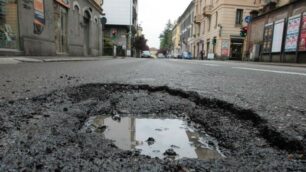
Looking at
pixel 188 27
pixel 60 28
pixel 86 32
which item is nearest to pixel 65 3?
pixel 60 28

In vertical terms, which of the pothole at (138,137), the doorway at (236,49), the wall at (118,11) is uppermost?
the wall at (118,11)

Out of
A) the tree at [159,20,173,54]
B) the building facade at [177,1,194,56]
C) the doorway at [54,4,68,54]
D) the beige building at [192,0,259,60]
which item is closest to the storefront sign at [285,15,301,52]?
the beige building at [192,0,259,60]

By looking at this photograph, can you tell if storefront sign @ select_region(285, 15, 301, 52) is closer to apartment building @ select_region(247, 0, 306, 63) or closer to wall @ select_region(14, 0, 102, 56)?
apartment building @ select_region(247, 0, 306, 63)

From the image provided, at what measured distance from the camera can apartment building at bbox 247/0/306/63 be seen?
15234 mm

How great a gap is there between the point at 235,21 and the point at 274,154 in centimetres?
2979

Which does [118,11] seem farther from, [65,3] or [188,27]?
[65,3]

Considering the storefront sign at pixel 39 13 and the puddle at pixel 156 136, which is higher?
the storefront sign at pixel 39 13

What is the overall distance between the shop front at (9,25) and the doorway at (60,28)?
3799mm

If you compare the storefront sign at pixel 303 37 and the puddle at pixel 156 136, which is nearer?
the puddle at pixel 156 136

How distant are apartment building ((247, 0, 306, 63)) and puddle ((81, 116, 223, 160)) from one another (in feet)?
51.6

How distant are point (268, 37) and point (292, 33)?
3058 mm

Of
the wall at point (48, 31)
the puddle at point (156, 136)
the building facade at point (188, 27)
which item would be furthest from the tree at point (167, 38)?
the puddle at point (156, 136)

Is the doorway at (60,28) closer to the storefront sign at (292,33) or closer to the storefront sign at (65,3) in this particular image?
the storefront sign at (65,3)

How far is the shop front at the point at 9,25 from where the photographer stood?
8.53 meters
